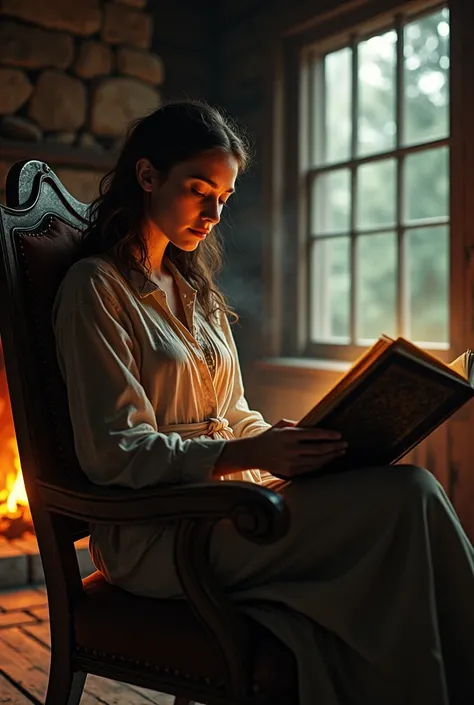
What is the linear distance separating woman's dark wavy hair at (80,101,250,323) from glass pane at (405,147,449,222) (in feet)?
4.23

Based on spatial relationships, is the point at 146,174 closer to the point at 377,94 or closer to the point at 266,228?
the point at 377,94

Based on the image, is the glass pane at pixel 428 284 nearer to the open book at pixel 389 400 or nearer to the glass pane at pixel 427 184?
the glass pane at pixel 427 184

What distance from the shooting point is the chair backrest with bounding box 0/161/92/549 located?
Result: 1.58m

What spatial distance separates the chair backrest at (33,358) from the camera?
62.3 inches

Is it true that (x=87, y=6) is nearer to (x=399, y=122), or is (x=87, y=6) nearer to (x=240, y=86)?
(x=240, y=86)

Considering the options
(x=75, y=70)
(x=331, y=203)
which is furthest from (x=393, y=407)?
(x=75, y=70)

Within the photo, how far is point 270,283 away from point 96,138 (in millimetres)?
878

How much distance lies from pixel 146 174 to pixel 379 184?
167cm

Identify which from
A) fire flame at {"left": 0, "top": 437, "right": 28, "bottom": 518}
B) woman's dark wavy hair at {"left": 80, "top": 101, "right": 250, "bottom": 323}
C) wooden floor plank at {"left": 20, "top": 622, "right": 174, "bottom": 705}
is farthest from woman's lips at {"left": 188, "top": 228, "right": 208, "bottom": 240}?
fire flame at {"left": 0, "top": 437, "right": 28, "bottom": 518}

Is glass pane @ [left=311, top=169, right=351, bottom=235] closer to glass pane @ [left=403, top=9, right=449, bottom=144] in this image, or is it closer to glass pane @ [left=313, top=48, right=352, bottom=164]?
glass pane @ [left=313, top=48, right=352, bottom=164]

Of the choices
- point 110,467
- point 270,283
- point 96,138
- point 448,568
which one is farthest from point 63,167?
point 448,568

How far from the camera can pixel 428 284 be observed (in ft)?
9.86

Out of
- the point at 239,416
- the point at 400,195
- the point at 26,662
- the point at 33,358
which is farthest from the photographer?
the point at 400,195

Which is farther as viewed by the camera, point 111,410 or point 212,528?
point 111,410
